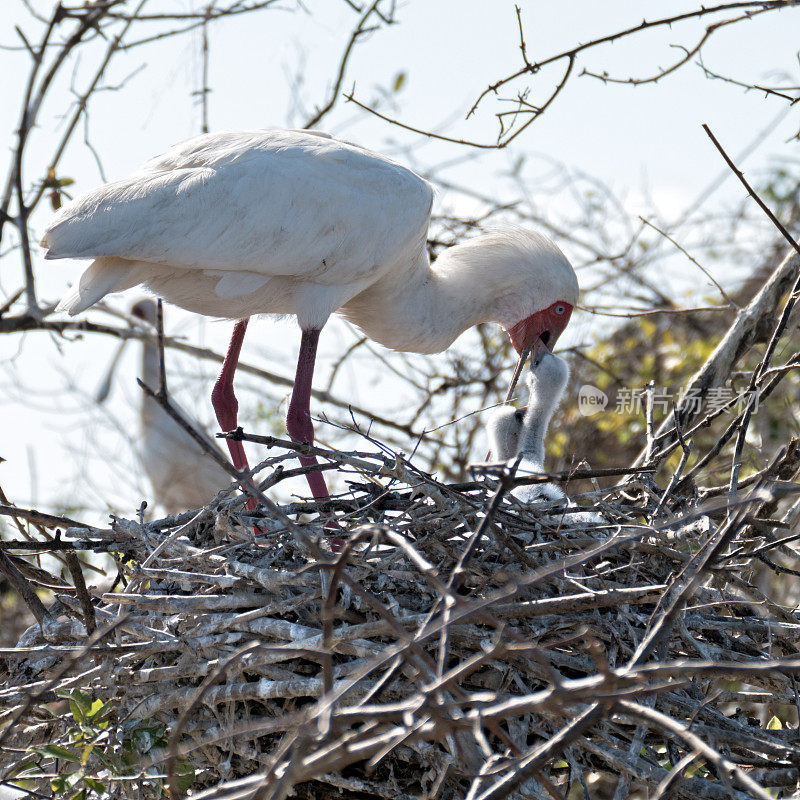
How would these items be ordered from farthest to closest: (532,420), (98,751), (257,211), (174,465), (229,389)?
(174,465) → (229,389) → (532,420) → (257,211) → (98,751)

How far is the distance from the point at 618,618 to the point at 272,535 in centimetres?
111

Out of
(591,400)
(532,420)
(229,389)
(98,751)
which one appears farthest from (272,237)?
(591,400)

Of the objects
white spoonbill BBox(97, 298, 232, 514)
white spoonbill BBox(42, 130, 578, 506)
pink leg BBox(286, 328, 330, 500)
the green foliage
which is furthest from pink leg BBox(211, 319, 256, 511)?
the green foliage

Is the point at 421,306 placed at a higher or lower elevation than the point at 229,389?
higher

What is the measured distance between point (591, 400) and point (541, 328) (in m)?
1.55

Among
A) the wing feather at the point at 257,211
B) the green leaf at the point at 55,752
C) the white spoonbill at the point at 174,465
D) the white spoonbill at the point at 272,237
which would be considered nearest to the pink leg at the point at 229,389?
the white spoonbill at the point at 272,237

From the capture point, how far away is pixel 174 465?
7035mm

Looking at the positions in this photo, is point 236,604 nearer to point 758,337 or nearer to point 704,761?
point 704,761

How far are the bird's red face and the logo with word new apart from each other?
133cm

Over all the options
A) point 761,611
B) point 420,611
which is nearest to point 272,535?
point 420,611

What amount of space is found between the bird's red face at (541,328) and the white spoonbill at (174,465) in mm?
2356

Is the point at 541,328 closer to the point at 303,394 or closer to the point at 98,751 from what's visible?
the point at 303,394

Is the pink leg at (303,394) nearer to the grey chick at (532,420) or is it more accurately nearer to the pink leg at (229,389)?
the pink leg at (229,389)

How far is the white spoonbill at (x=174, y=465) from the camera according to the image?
22.8 ft
